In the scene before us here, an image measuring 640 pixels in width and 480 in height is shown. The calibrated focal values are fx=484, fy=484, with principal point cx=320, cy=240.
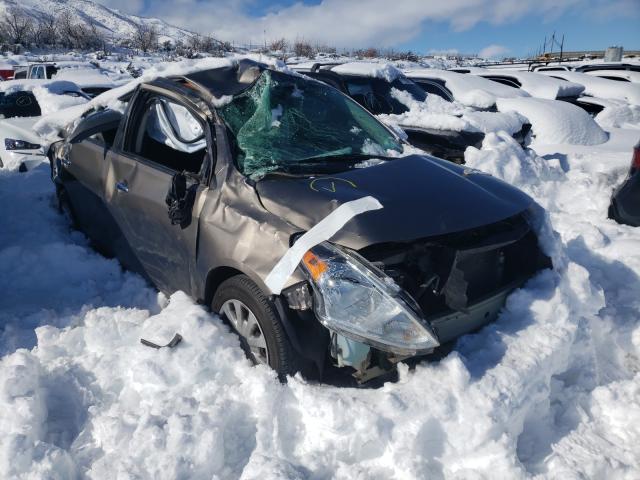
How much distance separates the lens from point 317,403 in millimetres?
2172

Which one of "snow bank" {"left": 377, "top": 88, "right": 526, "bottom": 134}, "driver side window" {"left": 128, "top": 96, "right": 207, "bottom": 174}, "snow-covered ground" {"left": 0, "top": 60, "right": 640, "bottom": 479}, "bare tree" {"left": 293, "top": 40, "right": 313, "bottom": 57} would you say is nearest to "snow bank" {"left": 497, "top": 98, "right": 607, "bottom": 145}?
"snow bank" {"left": 377, "top": 88, "right": 526, "bottom": 134}

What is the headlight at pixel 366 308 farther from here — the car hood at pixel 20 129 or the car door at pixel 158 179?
the car hood at pixel 20 129

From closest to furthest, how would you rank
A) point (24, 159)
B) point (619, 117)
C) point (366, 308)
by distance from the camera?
point (366, 308), point (24, 159), point (619, 117)

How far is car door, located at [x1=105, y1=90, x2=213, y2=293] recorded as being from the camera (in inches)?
115

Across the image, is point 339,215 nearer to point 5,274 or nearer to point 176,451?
point 176,451

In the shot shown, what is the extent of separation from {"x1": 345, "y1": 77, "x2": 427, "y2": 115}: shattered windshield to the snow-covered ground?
464 centimetres

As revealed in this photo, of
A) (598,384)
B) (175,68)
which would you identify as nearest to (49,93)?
(175,68)

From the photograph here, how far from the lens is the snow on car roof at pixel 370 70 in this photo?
7.51 m

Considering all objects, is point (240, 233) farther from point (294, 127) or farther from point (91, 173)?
point (91, 173)

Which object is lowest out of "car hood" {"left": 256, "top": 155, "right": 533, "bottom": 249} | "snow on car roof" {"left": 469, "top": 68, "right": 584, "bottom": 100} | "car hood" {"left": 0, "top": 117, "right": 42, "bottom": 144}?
"car hood" {"left": 0, "top": 117, "right": 42, "bottom": 144}

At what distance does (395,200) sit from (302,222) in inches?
20.0

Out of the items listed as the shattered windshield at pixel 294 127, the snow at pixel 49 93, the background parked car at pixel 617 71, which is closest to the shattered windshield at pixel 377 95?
the shattered windshield at pixel 294 127

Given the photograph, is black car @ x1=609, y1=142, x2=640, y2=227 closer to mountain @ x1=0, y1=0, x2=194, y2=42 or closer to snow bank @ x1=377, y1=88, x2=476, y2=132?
snow bank @ x1=377, y1=88, x2=476, y2=132

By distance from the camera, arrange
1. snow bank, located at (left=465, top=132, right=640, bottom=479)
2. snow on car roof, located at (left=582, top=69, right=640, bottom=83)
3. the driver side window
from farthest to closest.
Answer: snow on car roof, located at (left=582, top=69, right=640, bottom=83)
the driver side window
snow bank, located at (left=465, top=132, right=640, bottom=479)
